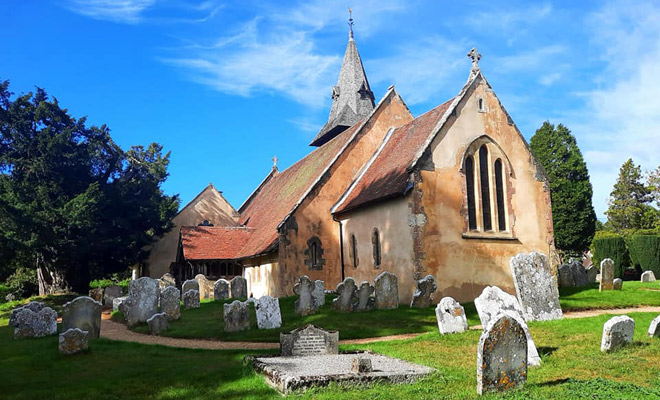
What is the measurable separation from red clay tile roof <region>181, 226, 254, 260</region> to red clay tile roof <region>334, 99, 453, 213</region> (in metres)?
8.38

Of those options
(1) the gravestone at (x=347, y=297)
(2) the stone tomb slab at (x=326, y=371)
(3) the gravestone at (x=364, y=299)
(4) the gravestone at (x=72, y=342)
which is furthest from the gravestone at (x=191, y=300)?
(2) the stone tomb slab at (x=326, y=371)

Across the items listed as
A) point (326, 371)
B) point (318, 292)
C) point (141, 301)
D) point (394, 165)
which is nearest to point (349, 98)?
point (394, 165)

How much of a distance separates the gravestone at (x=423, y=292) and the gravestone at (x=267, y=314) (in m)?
4.85

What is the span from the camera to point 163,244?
117 ft

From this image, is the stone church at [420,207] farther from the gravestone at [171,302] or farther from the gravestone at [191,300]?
the gravestone at [171,302]

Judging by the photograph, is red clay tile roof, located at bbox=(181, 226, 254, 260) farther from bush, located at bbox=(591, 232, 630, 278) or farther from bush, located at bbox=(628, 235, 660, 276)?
bush, located at bbox=(628, 235, 660, 276)

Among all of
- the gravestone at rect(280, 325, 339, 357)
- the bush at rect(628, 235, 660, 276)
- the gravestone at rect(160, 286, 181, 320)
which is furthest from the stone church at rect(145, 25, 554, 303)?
the bush at rect(628, 235, 660, 276)

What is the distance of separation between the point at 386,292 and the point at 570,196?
1203 inches

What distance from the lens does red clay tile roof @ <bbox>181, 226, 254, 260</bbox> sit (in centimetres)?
2902

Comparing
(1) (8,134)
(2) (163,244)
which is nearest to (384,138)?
(2) (163,244)

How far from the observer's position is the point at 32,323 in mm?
15070

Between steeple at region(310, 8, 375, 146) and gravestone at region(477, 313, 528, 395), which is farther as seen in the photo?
steeple at region(310, 8, 375, 146)

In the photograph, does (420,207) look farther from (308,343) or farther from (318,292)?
(308,343)

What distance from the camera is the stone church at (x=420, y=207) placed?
1941cm
